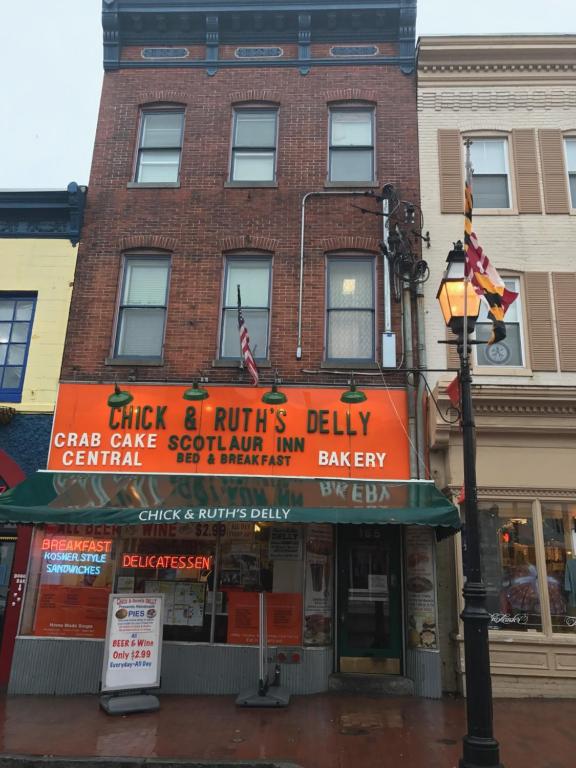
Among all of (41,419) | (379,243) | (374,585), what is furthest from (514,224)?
(41,419)

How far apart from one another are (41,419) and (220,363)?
339 centimetres

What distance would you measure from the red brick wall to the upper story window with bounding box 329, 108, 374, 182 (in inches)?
9.4

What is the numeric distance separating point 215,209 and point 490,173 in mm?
5593

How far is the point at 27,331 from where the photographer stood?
37.4 feet

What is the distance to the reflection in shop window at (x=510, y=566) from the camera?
9578 mm

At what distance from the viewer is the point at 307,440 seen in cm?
1031

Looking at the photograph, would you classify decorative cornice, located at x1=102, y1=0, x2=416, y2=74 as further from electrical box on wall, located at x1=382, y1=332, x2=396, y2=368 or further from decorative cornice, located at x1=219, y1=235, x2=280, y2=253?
electrical box on wall, located at x1=382, y1=332, x2=396, y2=368

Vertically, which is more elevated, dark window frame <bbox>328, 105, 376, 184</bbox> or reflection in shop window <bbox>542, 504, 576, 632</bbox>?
dark window frame <bbox>328, 105, 376, 184</bbox>

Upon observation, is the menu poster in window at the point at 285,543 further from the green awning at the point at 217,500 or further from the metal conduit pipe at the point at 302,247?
the metal conduit pipe at the point at 302,247

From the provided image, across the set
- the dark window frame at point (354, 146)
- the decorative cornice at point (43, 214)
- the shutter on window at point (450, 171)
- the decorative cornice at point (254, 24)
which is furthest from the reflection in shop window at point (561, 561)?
the decorative cornice at point (43, 214)

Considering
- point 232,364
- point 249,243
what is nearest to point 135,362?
point 232,364

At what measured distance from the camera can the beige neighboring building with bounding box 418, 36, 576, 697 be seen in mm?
9562

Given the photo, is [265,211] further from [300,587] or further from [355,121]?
[300,587]

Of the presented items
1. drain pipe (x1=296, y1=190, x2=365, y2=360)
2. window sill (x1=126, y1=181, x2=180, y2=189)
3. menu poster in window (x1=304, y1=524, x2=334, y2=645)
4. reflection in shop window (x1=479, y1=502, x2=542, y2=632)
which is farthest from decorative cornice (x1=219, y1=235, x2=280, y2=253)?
reflection in shop window (x1=479, y1=502, x2=542, y2=632)
